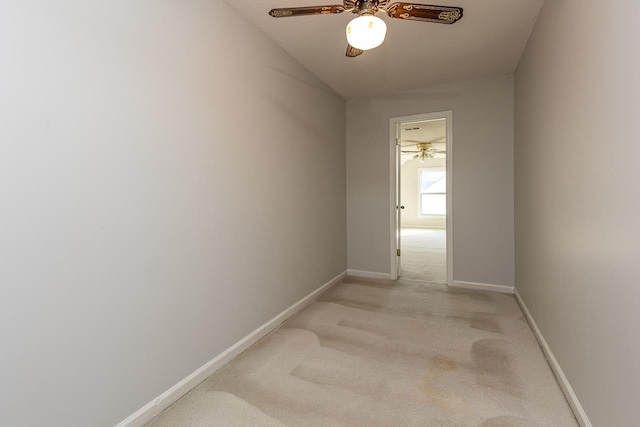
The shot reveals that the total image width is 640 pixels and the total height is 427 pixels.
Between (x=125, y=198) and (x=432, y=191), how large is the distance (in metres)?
10.4

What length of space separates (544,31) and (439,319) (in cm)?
239

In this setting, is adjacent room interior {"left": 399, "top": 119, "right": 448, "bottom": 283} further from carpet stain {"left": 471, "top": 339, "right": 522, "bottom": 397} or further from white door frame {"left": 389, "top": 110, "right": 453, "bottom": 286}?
carpet stain {"left": 471, "top": 339, "right": 522, "bottom": 397}

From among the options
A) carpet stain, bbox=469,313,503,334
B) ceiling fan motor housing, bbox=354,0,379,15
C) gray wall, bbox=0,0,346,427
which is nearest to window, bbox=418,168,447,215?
carpet stain, bbox=469,313,503,334

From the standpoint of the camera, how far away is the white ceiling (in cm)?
219

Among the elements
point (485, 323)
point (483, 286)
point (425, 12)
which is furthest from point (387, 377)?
point (483, 286)

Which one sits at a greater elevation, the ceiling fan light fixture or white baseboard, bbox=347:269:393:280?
the ceiling fan light fixture

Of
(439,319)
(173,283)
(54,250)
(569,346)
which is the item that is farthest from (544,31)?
(54,250)

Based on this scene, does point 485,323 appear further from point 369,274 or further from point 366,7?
point 366,7

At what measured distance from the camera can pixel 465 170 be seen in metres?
3.64

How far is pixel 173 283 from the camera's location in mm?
1700

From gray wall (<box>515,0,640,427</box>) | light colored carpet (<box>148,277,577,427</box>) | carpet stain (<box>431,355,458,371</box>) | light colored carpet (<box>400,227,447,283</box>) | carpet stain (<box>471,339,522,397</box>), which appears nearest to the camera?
gray wall (<box>515,0,640,427</box>)

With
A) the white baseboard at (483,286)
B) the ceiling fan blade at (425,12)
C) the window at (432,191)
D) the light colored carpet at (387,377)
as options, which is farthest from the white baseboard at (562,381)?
the window at (432,191)

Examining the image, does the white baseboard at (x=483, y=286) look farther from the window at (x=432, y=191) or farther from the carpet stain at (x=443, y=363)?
the window at (x=432, y=191)

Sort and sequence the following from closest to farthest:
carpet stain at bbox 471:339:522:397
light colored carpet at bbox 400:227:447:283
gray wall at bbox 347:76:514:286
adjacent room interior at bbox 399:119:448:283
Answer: carpet stain at bbox 471:339:522:397, gray wall at bbox 347:76:514:286, light colored carpet at bbox 400:227:447:283, adjacent room interior at bbox 399:119:448:283
